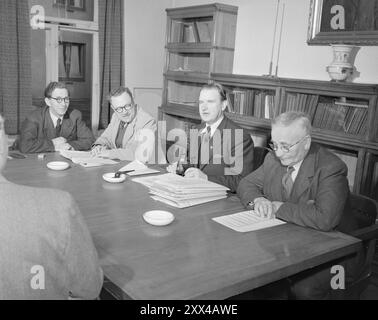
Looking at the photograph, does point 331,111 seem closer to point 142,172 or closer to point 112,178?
point 142,172

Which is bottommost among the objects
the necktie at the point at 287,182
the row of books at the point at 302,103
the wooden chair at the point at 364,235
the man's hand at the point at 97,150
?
the wooden chair at the point at 364,235

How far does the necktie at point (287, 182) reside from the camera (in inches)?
77.3

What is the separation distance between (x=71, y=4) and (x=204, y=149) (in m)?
2.80

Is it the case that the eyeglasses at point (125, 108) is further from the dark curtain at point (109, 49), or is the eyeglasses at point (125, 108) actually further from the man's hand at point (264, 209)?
the dark curtain at point (109, 49)

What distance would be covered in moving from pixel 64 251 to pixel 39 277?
0.28ft

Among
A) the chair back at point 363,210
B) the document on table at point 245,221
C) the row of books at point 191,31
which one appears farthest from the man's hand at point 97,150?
the row of books at point 191,31

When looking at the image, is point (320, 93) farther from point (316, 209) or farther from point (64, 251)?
point (64, 251)

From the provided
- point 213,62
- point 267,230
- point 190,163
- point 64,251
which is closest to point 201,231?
point 267,230

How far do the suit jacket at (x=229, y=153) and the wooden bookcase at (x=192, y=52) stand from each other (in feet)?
5.92

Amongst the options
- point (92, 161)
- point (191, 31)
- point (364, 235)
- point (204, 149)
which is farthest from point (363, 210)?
point (191, 31)

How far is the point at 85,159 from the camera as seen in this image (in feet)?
8.80

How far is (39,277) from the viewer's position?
1.00 m

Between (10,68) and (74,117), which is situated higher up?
(10,68)

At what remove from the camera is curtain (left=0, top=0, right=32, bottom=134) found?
3979 millimetres
